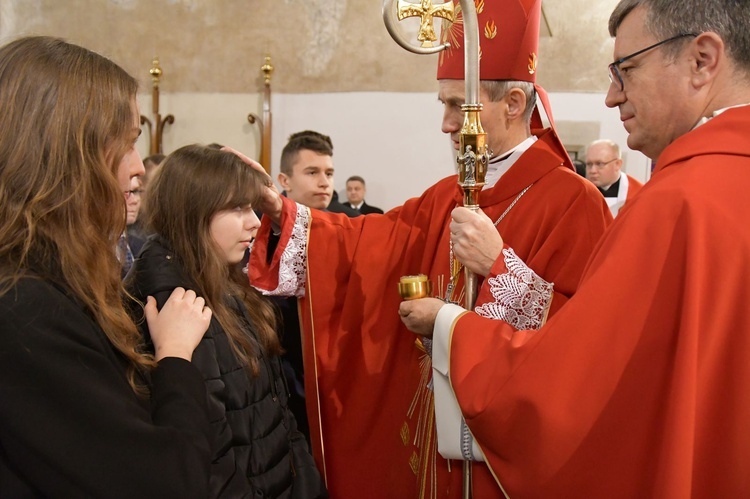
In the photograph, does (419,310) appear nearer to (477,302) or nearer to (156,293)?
(477,302)

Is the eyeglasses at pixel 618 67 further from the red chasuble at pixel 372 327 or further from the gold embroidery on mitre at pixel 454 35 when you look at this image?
the gold embroidery on mitre at pixel 454 35

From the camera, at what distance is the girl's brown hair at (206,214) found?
202 cm

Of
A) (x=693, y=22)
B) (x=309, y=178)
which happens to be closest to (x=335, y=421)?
(x=693, y=22)

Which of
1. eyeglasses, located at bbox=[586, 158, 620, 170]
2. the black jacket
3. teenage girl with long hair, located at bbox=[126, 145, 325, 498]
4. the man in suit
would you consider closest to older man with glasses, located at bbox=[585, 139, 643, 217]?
eyeglasses, located at bbox=[586, 158, 620, 170]

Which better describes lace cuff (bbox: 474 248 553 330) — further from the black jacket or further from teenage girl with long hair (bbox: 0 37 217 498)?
the black jacket

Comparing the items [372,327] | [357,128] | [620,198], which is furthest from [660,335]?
[357,128]

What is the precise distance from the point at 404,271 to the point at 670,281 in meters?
1.24

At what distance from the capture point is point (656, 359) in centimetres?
138

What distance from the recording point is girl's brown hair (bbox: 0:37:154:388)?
4.04 feet

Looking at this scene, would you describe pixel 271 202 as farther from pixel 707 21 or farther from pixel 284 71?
pixel 284 71

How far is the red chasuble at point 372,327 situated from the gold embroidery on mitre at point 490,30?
39cm

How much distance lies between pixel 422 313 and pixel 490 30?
106 centimetres

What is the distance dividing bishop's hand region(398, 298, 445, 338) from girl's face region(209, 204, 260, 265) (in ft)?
1.91

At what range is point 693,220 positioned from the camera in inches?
53.7
